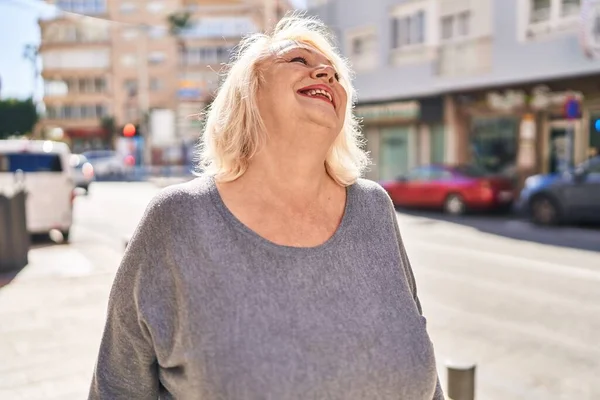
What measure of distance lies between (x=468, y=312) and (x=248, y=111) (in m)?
5.12

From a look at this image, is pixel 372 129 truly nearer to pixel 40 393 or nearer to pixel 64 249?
pixel 64 249

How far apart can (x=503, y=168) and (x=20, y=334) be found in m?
17.1

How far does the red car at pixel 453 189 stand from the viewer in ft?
52.6

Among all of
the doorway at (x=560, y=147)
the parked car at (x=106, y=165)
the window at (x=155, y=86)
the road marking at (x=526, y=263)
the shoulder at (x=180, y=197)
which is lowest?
the parked car at (x=106, y=165)

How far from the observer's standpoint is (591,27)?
578 inches

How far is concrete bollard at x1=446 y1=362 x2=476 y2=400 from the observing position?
128 inches

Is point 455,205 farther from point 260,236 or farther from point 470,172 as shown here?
point 260,236

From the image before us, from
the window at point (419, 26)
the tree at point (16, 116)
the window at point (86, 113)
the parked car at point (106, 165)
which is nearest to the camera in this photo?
the window at point (419, 26)

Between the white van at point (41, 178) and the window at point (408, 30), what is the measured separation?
13.4 meters

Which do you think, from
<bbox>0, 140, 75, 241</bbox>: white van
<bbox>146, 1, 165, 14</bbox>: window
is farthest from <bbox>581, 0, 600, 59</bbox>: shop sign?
<bbox>146, 1, 165, 14</bbox>: window

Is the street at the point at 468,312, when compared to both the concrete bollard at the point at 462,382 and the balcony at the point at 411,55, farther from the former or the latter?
the balcony at the point at 411,55

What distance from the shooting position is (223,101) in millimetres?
1766

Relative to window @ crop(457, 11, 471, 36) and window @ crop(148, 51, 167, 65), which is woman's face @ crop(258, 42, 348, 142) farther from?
window @ crop(148, 51, 167, 65)

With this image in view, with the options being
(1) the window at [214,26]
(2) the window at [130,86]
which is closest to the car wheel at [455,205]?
(1) the window at [214,26]
